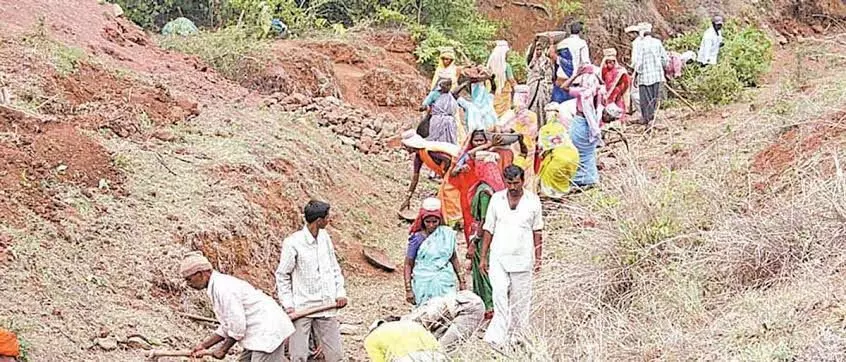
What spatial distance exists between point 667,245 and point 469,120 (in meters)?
4.19

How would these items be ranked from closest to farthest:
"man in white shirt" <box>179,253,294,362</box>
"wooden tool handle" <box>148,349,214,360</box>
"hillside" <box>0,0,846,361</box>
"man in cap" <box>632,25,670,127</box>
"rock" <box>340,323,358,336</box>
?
1. "man in white shirt" <box>179,253,294,362</box>
2. "wooden tool handle" <box>148,349,214,360</box>
3. "hillside" <box>0,0,846,361</box>
4. "rock" <box>340,323,358,336</box>
5. "man in cap" <box>632,25,670,127</box>

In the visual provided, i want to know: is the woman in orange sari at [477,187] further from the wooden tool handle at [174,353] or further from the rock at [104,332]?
the rock at [104,332]

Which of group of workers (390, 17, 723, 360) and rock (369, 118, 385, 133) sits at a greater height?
group of workers (390, 17, 723, 360)

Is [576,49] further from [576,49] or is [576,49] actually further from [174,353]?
[174,353]

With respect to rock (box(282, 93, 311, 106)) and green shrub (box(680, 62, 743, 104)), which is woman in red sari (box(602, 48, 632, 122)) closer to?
green shrub (box(680, 62, 743, 104))

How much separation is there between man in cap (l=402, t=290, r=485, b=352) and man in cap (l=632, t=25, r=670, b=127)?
7.24 m

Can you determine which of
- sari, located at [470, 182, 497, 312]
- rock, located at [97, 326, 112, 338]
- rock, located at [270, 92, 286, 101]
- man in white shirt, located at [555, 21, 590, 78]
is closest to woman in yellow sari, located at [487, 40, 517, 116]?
man in white shirt, located at [555, 21, 590, 78]

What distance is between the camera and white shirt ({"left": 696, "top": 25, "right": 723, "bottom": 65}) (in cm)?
1559

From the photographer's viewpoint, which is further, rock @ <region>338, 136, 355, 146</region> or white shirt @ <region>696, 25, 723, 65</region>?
white shirt @ <region>696, 25, 723, 65</region>

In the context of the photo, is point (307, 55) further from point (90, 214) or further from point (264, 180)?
point (90, 214)

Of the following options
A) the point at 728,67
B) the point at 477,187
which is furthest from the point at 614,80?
the point at 477,187

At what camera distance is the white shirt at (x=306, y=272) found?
603 cm

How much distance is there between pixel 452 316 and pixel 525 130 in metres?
4.18

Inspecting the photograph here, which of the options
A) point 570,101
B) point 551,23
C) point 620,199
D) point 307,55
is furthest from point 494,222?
point 551,23
